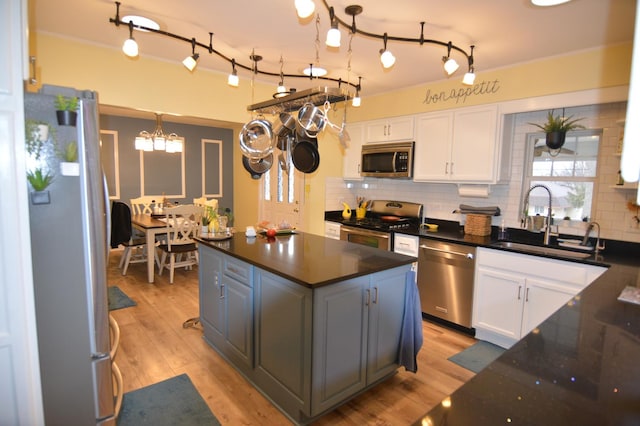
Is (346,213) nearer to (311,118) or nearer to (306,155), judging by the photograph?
(306,155)

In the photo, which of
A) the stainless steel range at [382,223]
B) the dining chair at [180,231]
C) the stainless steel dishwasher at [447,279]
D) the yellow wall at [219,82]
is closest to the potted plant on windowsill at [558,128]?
the yellow wall at [219,82]

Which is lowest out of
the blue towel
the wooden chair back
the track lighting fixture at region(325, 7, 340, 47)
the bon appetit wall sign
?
the blue towel

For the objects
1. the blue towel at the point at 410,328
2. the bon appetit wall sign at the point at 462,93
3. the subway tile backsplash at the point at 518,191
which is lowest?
Result: the blue towel at the point at 410,328

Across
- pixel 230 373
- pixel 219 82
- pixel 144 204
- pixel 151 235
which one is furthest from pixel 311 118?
pixel 144 204

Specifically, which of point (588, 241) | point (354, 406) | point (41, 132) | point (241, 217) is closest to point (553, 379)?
point (354, 406)

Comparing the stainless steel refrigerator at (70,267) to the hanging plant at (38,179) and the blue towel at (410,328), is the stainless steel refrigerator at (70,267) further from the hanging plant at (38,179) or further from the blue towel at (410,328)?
the blue towel at (410,328)

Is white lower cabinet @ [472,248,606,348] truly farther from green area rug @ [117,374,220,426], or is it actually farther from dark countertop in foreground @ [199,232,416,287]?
green area rug @ [117,374,220,426]

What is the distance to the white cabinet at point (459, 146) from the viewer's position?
3385 millimetres

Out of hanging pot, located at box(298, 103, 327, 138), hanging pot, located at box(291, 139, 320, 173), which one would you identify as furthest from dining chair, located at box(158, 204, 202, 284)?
hanging pot, located at box(298, 103, 327, 138)

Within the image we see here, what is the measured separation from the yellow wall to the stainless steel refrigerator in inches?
64.5

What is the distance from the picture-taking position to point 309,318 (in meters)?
1.94

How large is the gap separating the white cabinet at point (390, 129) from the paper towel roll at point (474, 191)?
Result: 0.84 metres

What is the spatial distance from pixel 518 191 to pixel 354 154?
2.05 m

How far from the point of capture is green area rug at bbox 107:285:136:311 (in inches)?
150
